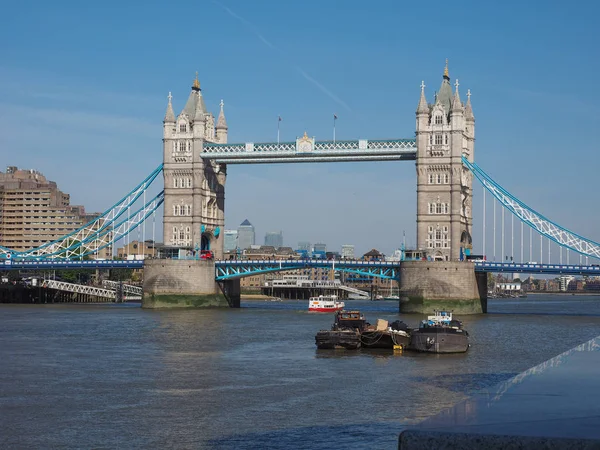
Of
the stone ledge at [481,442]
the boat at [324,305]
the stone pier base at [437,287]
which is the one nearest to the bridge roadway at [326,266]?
the stone pier base at [437,287]


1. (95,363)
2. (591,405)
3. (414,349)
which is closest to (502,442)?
(591,405)

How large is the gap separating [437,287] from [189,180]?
30364mm

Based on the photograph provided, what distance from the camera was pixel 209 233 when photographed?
10562 cm

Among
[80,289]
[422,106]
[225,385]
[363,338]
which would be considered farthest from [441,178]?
[225,385]

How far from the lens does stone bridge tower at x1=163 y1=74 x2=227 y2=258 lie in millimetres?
101812

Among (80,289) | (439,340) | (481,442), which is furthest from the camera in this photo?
(80,289)

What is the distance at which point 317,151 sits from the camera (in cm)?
9656

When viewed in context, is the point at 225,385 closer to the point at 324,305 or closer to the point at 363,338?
the point at 363,338

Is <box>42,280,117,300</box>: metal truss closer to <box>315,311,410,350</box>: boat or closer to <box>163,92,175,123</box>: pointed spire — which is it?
<box>163,92,175,123</box>: pointed spire

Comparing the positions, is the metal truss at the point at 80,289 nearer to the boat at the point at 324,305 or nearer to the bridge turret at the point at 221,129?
the bridge turret at the point at 221,129

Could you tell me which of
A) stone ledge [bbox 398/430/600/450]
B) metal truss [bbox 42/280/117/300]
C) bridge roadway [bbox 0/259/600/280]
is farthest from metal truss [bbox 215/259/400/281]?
stone ledge [bbox 398/430/600/450]

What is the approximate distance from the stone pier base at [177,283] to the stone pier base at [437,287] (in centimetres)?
2118

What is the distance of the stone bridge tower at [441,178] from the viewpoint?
93.2m

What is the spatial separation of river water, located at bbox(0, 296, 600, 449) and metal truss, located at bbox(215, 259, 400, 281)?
102 ft
